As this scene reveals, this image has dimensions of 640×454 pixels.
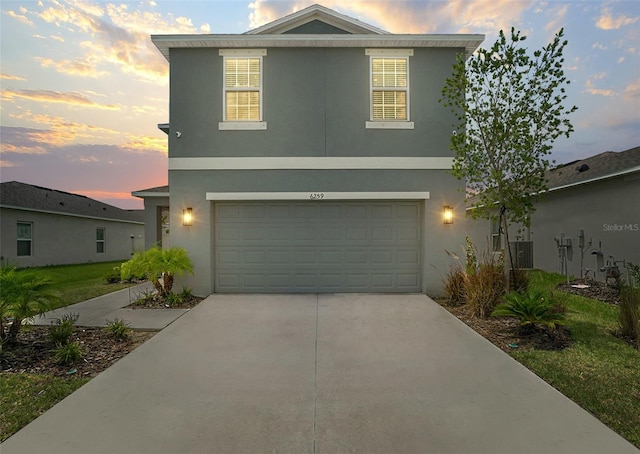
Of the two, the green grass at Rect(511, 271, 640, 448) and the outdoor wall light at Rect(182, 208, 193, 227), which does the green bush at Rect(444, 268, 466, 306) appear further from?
the outdoor wall light at Rect(182, 208, 193, 227)

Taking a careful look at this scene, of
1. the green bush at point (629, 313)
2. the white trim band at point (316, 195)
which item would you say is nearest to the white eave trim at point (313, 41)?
the white trim band at point (316, 195)

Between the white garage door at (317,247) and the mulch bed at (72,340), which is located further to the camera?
the white garage door at (317,247)

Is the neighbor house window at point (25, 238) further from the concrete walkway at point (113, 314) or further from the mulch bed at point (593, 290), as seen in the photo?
the mulch bed at point (593, 290)

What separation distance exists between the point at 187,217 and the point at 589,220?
Result: 1260 cm

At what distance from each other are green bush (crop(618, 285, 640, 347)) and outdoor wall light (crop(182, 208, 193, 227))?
28.9ft

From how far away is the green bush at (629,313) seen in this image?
16.7 feet

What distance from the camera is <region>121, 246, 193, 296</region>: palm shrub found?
7.45m

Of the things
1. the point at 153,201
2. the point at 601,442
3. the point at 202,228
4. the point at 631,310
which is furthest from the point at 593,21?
the point at 153,201

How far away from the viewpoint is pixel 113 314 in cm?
673

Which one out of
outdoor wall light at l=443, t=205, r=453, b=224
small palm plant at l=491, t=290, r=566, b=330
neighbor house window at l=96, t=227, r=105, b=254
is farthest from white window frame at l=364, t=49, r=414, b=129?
neighbor house window at l=96, t=227, r=105, b=254

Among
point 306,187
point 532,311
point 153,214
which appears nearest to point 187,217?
point 306,187

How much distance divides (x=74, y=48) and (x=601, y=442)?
12651 mm

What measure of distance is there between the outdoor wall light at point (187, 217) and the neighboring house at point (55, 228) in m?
5.48

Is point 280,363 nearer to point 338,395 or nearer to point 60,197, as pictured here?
point 338,395
